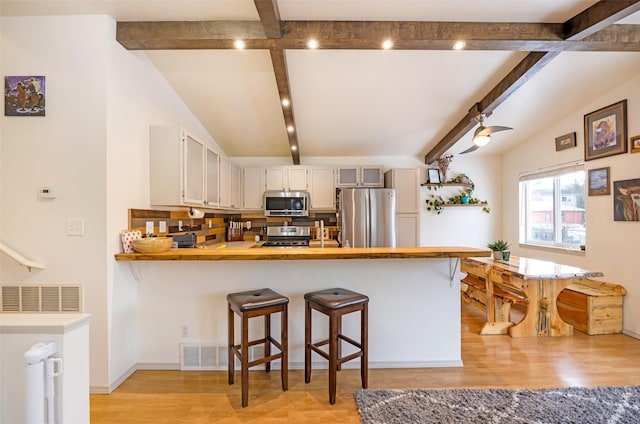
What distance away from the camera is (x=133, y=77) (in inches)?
95.9

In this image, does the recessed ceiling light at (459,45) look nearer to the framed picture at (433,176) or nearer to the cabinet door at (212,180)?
the cabinet door at (212,180)

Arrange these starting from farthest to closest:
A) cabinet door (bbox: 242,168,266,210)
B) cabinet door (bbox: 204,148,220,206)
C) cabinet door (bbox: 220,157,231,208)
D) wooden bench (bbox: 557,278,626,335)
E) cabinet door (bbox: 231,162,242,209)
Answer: cabinet door (bbox: 242,168,266,210) < cabinet door (bbox: 231,162,242,209) < cabinet door (bbox: 220,157,231,208) < cabinet door (bbox: 204,148,220,206) < wooden bench (bbox: 557,278,626,335)

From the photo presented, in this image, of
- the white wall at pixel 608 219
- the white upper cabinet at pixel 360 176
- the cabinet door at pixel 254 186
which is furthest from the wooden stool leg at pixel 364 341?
the white wall at pixel 608 219

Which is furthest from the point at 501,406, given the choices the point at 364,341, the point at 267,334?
the point at 267,334

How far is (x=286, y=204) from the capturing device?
4.47 metres

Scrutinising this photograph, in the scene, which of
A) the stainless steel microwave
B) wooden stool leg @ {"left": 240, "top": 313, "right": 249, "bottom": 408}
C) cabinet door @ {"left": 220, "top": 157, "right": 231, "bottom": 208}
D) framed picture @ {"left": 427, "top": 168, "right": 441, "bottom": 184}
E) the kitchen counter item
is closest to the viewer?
wooden stool leg @ {"left": 240, "top": 313, "right": 249, "bottom": 408}

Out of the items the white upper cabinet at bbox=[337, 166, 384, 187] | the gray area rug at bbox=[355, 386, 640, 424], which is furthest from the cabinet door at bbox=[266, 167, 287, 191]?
the gray area rug at bbox=[355, 386, 640, 424]

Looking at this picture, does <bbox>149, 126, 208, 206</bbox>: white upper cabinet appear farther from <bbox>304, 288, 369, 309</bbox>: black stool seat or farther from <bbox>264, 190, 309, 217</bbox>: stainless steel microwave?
<bbox>264, 190, 309, 217</bbox>: stainless steel microwave

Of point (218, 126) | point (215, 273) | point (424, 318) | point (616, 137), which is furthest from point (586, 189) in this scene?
point (218, 126)

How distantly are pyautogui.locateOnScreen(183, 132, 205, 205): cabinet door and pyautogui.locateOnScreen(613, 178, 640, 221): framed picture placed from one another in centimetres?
453

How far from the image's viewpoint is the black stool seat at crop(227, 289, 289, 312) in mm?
1888

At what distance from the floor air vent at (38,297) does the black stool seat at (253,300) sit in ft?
3.68

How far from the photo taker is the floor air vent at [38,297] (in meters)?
2.06

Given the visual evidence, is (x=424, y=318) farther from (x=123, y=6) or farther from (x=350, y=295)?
(x=123, y=6)
